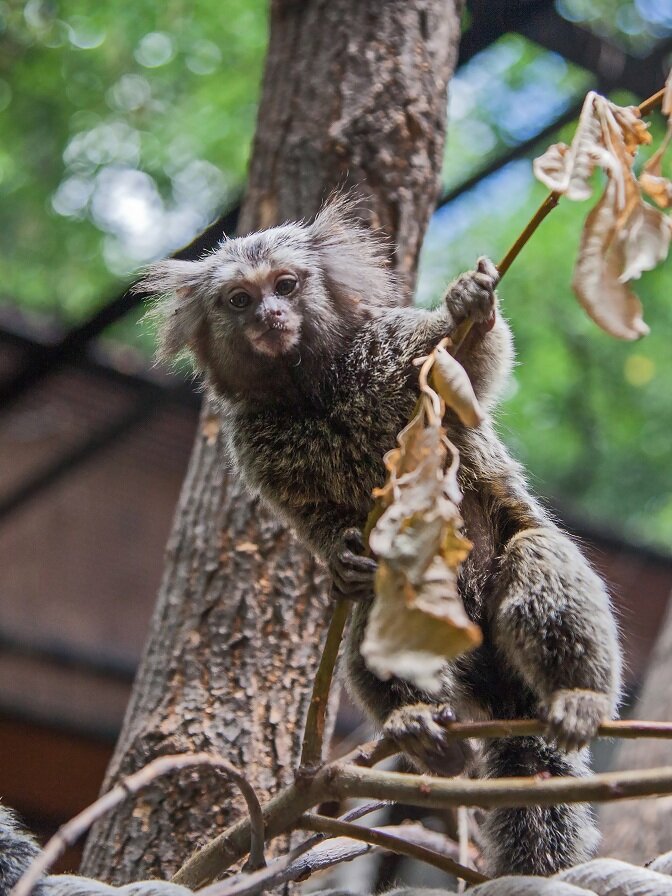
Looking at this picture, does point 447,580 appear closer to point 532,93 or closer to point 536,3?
point 536,3

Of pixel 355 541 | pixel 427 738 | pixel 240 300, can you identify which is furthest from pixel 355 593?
pixel 240 300

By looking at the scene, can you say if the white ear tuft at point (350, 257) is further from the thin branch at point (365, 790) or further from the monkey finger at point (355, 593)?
the thin branch at point (365, 790)

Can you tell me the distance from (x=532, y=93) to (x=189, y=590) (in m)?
5.34

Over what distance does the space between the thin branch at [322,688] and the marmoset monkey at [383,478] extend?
0.70 feet

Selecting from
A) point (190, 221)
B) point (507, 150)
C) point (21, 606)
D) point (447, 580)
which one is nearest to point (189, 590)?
point (447, 580)

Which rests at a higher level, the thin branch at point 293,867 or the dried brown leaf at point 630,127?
the dried brown leaf at point 630,127

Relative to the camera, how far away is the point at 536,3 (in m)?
4.18

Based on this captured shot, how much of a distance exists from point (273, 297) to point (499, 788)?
167 centimetres

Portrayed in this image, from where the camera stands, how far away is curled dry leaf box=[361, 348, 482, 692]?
150 centimetres

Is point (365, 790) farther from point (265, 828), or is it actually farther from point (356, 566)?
point (356, 566)

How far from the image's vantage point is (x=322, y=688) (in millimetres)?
2088

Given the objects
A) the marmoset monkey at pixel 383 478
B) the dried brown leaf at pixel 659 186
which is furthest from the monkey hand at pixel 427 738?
the dried brown leaf at pixel 659 186

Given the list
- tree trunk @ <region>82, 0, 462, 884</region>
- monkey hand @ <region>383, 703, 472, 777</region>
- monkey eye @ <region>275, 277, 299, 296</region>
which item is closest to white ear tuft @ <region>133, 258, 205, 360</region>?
monkey eye @ <region>275, 277, 299, 296</region>

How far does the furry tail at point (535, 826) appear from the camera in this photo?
2.73 meters
